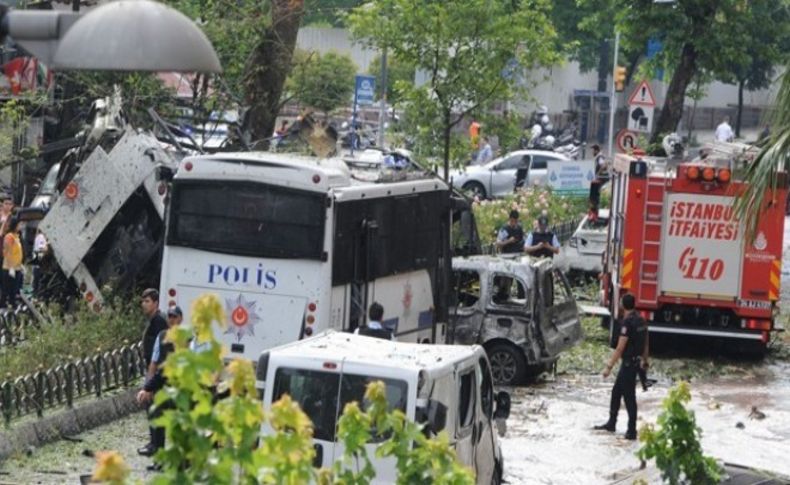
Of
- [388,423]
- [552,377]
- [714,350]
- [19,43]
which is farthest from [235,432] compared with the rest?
[714,350]

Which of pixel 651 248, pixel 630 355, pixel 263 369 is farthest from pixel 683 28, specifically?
pixel 263 369

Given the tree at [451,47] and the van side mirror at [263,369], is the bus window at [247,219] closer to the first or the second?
the van side mirror at [263,369]

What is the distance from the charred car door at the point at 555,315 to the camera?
21.4m

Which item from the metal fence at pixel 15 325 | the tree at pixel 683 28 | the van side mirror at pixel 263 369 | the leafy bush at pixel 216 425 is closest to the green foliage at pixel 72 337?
the metal fence at pixel 15 325

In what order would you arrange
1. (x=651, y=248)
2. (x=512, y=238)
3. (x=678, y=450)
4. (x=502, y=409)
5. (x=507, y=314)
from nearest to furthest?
(x=678, y=450), (x=502, y=409), (x=507, y=314), (x=651, y=248), (x=512, y=238)

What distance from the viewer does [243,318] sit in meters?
18.2

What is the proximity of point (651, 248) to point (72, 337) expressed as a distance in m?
8.63

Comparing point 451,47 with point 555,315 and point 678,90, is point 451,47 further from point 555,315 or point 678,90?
point 678,90

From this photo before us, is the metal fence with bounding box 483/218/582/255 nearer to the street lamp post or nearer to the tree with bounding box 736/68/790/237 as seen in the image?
the tree with bounding box 736/68/790/237

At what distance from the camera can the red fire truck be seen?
23.2m

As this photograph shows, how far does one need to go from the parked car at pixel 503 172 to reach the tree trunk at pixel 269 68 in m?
19.3

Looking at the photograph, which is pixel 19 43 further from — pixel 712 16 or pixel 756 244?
pixel 712 16

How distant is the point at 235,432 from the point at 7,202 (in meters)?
19.2

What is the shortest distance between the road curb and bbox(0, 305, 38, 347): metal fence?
1941mm
